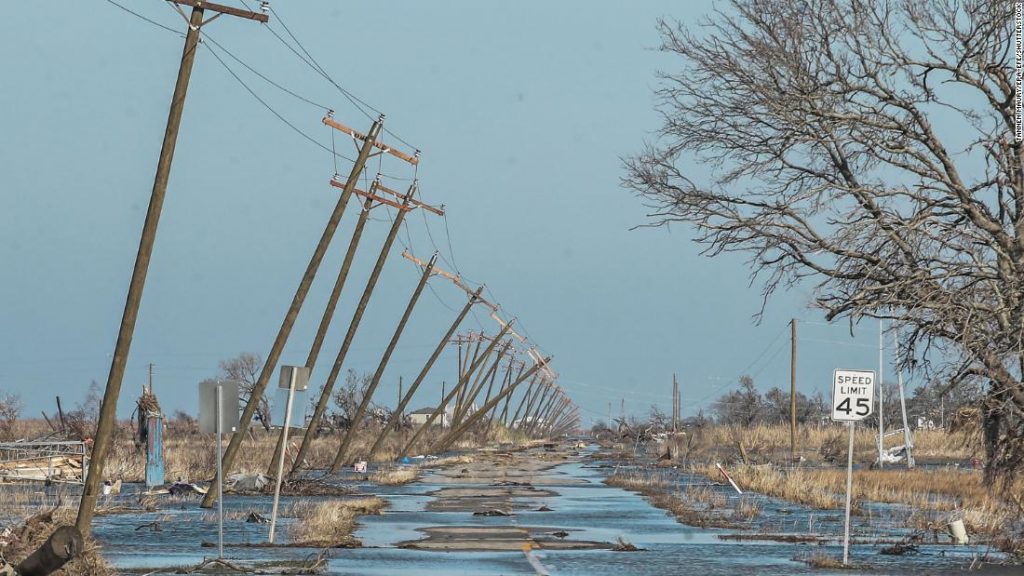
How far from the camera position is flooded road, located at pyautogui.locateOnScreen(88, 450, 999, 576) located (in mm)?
20250

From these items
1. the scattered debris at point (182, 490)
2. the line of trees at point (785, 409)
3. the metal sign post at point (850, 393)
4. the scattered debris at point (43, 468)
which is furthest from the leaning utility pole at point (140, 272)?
the line of trees at point (785, 409)

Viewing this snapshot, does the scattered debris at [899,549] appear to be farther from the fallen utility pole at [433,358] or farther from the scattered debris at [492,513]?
the fallen utility pole at [433,358]

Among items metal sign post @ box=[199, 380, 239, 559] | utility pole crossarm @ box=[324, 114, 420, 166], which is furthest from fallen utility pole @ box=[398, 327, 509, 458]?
metal sign post @ box=[199, 380, 239, 559]

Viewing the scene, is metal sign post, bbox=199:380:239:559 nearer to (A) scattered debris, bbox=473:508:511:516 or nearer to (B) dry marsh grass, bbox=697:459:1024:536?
(A) scattered debris, bbox=473:508:511:516

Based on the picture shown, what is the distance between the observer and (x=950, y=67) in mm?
23141

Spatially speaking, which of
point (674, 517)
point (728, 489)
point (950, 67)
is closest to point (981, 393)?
point (950, 67)

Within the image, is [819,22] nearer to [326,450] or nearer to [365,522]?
[365,522]

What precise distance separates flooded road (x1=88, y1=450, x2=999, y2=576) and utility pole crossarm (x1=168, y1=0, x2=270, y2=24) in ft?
27.3

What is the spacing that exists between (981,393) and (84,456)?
25965mm

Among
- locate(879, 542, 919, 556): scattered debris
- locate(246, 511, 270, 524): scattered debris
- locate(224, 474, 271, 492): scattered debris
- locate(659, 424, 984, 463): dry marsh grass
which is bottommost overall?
locate(246, 511, 270, 524): scattered debris

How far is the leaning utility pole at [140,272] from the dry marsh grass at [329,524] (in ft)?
11.7

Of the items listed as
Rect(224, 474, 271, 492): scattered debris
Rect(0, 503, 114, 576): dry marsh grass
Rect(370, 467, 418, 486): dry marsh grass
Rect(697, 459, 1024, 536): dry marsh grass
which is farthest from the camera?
Rect(370, 467, 418, 486): dry marsh grass

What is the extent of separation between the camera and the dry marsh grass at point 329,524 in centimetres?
2336

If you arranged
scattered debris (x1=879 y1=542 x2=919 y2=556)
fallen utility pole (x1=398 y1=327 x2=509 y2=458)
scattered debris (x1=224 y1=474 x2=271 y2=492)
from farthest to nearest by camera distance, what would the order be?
fallen utility pole (x1=398 y1=327 x2=509 y2=458), scattered debris (x1=224 y1=474 x2=271 y2=492), scattered debris (x1=879 y1=542 x2=919 y2=556)
